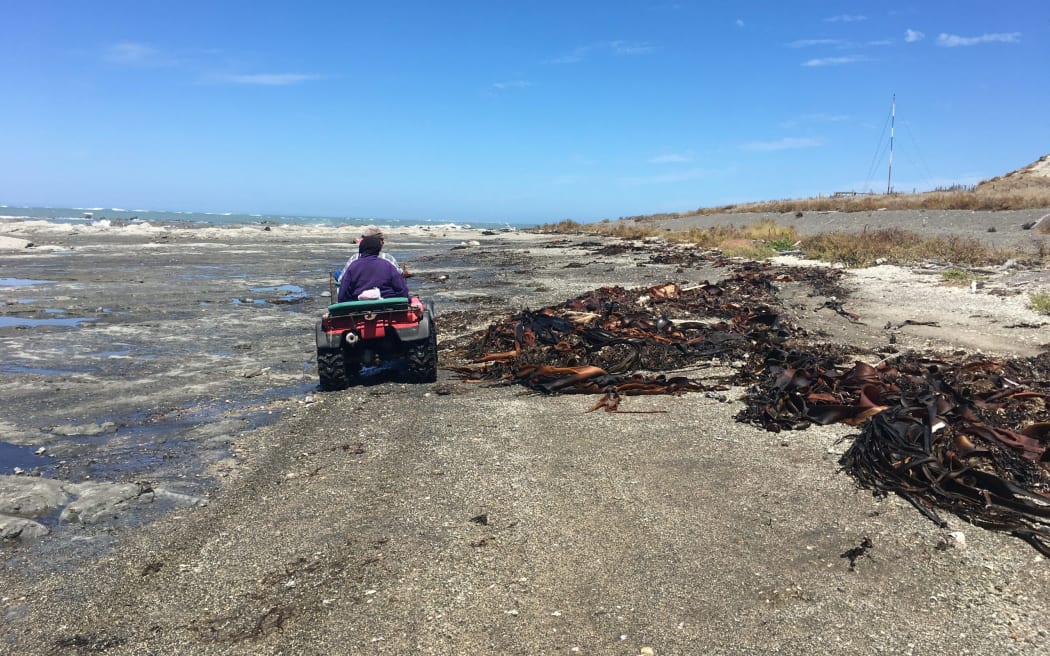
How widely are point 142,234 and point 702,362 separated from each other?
4942 centimetres

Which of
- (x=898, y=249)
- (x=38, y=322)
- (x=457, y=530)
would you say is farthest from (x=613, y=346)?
(x=898, y=249)

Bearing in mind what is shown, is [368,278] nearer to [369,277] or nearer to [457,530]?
[369,277]

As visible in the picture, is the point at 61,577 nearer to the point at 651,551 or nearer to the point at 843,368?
the point at 651,551

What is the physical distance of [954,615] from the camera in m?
2.95

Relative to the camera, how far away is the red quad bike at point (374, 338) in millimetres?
7105

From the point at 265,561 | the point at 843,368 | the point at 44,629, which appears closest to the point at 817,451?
the point at 843,368

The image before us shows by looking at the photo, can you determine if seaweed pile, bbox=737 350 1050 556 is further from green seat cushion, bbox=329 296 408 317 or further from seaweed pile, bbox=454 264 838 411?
green seat cushion, bbox=329 296 408 317

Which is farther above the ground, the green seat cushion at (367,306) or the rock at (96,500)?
the green seat cushion at (367,306)

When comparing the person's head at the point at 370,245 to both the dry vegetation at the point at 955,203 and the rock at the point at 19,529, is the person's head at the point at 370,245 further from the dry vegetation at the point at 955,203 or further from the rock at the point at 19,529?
the dry vegetation at the point at 955,203

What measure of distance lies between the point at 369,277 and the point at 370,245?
39 cm

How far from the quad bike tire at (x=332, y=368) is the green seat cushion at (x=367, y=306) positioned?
1.51 feet

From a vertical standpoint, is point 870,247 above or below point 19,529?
above

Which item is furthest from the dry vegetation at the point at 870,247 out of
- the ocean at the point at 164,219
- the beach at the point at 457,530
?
the ocean at the point at 164,219

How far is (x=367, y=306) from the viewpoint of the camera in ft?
23.3
